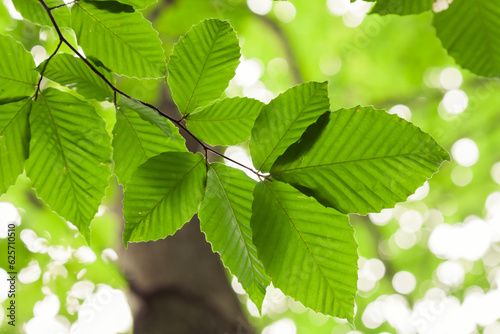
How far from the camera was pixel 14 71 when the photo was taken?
518 mm

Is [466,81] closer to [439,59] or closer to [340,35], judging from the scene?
[439,59]

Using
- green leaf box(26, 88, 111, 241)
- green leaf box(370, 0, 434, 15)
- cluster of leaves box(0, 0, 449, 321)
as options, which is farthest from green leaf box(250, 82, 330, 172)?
green leaf box(26, 88, 111, 241)

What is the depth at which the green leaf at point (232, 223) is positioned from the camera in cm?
Answer: 46

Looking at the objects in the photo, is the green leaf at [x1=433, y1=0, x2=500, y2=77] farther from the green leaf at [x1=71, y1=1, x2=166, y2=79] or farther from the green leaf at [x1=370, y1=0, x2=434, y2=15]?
the green leaf at [x1=71, y1=1, x2=166, y2=79]

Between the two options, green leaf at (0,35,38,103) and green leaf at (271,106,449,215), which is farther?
green leaf at (0,35,38,103)

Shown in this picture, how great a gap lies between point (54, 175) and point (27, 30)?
2.35 meters

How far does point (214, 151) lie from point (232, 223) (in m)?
0.09

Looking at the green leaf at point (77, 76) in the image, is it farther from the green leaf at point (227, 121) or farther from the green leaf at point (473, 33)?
the green leaf at point (473, 33)

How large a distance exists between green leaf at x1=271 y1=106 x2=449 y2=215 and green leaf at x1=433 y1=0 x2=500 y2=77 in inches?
6.8

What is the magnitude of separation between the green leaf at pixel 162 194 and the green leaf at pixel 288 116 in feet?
0.27

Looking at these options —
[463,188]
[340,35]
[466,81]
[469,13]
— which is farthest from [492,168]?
[469,13]

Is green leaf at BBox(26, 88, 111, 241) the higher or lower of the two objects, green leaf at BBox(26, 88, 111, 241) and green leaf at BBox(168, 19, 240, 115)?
the lower

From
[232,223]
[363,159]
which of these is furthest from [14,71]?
[363,159]

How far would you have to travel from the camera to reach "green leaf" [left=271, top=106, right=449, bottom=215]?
0.41 meters
